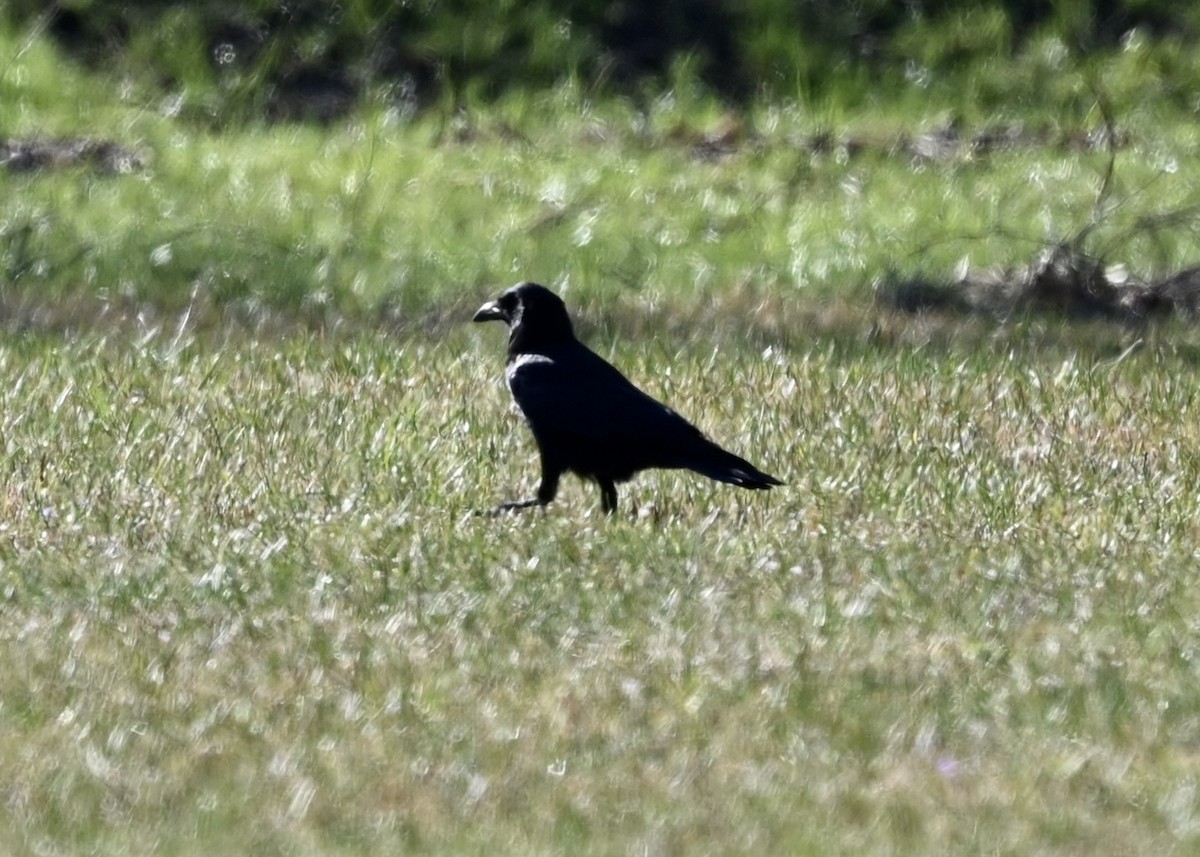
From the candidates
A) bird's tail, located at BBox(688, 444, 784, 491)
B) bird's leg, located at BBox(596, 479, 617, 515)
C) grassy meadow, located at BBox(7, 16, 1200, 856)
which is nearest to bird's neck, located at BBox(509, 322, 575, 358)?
grassy meadow, located at BBox(7, 16, 1200, 856)

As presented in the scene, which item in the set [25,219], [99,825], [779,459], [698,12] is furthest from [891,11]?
[99,825]

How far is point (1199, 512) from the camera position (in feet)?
24.9

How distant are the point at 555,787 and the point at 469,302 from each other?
6.94 meters

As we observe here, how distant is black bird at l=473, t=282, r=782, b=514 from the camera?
728cm

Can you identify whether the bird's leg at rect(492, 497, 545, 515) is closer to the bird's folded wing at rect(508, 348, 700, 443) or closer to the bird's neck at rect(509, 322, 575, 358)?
the bird's folded wing at rect(508, 348, 700, 443)

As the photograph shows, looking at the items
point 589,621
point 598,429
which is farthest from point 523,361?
point 589,621

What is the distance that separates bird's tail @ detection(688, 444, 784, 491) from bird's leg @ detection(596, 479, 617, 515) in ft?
1.34

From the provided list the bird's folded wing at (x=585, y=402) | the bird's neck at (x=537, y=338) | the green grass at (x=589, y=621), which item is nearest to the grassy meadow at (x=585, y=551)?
the green grass at (x=589, y=621)

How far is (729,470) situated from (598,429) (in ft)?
1.37

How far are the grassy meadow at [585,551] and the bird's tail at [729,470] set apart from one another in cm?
16

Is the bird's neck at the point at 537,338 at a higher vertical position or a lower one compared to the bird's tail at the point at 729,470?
lower

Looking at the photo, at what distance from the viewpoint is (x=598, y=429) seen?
7391 mm

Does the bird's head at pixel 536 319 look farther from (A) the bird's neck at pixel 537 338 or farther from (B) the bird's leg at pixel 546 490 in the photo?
(B) the bird's leg at pixel 546 490

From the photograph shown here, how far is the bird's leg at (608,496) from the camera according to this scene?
7.59 meters
